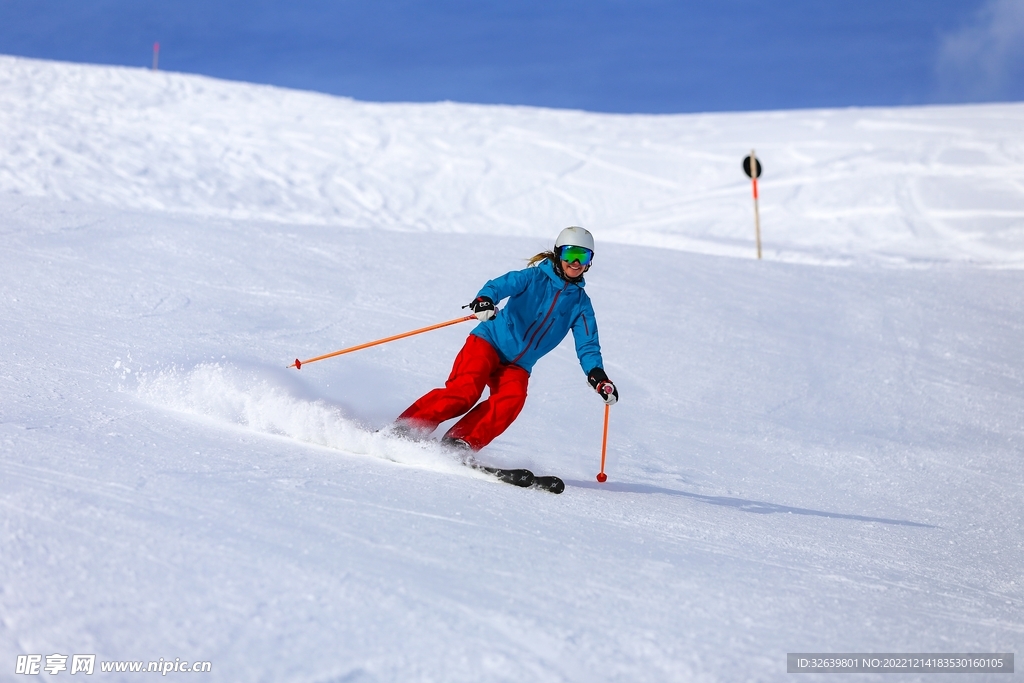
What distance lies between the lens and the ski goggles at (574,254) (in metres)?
4.44

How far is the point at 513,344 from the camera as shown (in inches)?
180

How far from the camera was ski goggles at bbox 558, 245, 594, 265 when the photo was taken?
4438 mm

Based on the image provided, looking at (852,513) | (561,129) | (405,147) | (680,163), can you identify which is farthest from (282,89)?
(852,513)

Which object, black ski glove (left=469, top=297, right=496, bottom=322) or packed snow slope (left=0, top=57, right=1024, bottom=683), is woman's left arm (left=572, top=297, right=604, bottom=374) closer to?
black ski glove (left=469, top=297, right=496, bottom=322)

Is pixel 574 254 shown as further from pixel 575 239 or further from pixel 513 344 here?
pixel 513 344

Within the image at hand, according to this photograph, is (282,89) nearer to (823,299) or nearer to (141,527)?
(823,299)

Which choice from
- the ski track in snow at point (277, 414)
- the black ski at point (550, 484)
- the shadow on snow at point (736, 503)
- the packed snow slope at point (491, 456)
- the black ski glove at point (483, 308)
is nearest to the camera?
the packed snow slope at point (491, 456)

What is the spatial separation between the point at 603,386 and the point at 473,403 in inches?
26.2

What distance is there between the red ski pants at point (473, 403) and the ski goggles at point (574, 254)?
0.62m

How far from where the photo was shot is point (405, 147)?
67.2ft

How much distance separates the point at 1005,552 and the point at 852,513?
698 millimetres

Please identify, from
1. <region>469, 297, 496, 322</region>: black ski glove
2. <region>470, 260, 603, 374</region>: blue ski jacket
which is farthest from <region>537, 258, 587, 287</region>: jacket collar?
Answer: <region>469, 297, 496, 322</region>: black ski glove

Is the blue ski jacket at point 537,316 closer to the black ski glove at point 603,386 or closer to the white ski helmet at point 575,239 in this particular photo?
the black ski glove at point 603,386

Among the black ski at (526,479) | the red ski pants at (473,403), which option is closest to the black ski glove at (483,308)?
the red ski pants at (473,403)
